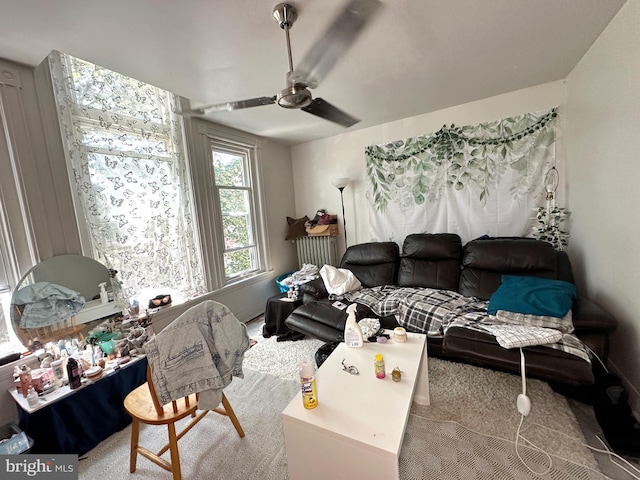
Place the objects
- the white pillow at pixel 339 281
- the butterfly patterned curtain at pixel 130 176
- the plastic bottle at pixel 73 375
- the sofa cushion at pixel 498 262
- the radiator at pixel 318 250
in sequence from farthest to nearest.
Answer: the radiator at pixel 318 250 → the white pillow at pixel 339 281 → the sofa cushion at pixel 498 262 → the butterfly patterned curtain at pixel 130 176 → the plastic bottle at pixel 73 375

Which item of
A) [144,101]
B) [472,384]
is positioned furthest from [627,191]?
[144,101]

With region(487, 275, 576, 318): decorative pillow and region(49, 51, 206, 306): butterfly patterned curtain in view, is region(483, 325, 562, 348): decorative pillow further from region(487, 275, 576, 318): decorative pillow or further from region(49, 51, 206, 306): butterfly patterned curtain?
region(49, 51, 206, 306): butterfly patterned curtain

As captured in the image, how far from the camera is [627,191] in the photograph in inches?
64.0

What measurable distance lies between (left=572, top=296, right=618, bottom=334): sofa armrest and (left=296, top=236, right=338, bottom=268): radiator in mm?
2640

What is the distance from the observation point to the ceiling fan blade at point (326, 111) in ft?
5.49

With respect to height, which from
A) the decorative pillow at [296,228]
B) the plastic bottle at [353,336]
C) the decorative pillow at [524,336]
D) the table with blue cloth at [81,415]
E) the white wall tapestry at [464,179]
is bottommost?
the table with blue cloth at [81,415]

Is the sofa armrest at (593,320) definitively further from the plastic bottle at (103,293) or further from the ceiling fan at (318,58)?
the plastic bottle at (103,293)

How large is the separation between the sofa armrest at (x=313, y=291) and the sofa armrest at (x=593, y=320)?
198 cm

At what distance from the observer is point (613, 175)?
5.81 feet

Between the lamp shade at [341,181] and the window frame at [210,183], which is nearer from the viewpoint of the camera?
the window frame at [210,183]

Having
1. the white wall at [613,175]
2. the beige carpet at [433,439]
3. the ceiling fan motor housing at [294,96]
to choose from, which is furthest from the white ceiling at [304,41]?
the beige carpet at [433,439]

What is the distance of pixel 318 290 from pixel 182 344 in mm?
1663

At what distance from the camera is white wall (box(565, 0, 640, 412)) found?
1555 millimetres

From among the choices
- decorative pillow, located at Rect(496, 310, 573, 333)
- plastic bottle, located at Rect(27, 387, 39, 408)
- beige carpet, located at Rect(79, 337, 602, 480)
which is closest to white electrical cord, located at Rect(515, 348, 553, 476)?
beige carpet, located at Rect(79, 337, 602, 480)
